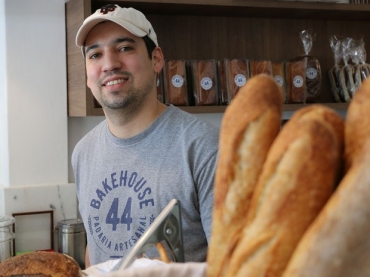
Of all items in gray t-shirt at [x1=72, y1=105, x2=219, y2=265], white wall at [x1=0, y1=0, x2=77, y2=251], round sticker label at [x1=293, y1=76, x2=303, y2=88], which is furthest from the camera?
round sticker label at [x1=293, y1=76, x2=303, y2=88]

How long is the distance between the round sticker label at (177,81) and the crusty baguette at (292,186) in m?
2.02

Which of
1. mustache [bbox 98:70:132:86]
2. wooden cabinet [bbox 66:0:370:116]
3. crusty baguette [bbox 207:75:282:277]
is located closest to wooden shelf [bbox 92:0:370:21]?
wooden cabinet [bbox 66:0:370:116]

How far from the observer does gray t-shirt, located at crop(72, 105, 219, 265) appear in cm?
148

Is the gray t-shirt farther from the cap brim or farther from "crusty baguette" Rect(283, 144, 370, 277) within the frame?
"crusty baguette" Rect(283, 144, 370, 277)

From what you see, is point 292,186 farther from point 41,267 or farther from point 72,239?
point 72,239

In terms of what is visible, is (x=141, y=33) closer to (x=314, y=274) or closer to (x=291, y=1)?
(x=291, y=1)

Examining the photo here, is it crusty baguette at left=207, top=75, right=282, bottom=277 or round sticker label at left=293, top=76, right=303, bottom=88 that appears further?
round sticker label at left=293, top=76, right=303, bottom=88

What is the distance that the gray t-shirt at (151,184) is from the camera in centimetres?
148

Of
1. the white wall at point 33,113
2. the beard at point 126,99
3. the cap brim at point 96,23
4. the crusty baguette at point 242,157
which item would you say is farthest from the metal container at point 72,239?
the crusty baguette at point 242,157

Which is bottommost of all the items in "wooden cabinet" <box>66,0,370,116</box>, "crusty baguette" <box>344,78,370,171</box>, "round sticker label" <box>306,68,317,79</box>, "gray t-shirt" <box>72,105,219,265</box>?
"gray t-shirt" <box>72,105,219,265</box>

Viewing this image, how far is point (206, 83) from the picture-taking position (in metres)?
2.34

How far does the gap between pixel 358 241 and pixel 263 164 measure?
75 mm

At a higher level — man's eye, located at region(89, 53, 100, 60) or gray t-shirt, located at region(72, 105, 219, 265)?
man's eye, located at region(89, 53, 100, 60)

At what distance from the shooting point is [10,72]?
224 cm
